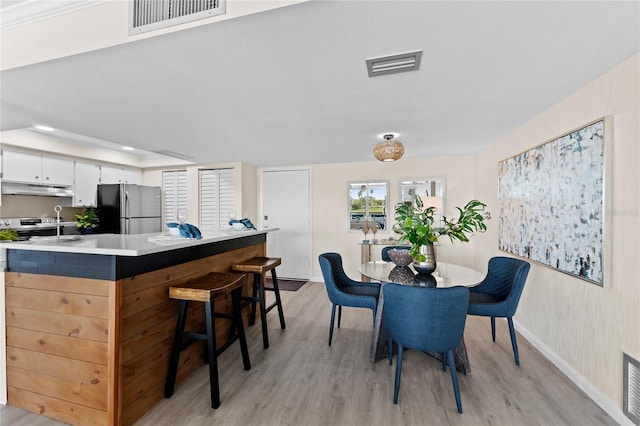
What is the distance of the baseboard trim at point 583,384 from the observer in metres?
1.68

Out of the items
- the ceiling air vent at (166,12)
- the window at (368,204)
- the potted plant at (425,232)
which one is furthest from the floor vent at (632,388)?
the window at (368,204)

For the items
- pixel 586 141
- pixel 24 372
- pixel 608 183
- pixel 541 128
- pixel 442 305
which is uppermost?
pixel 541 128

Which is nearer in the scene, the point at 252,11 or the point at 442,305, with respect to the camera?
the point at 252,11

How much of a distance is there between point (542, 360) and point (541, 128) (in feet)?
6.83

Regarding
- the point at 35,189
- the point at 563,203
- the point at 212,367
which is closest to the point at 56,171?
the point at 35,189

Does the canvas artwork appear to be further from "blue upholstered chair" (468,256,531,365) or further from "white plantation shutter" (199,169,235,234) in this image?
"white plantation shutter" (199,169,235,234)

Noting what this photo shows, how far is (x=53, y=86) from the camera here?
1.99 m

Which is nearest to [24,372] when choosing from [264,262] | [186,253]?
[186,253]

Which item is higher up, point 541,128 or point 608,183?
point 541,128

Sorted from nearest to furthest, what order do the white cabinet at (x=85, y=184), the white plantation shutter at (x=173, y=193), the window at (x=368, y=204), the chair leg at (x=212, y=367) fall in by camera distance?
1. the chair leg at (x=212, y=367)
2. the white cabinet at (x=85, y=184)
3. the window at (x=368, y=204)
4. the white plantation shutter at (x=173, y=193)

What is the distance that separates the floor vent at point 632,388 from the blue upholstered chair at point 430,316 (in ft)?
3.03

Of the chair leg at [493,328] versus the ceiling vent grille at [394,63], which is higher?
the ceiling vent grille at [394,63]

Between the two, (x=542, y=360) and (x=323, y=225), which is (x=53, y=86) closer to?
(x=323, y=225)

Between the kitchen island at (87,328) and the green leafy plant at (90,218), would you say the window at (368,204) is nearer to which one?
the kitchen island at (87,328)
